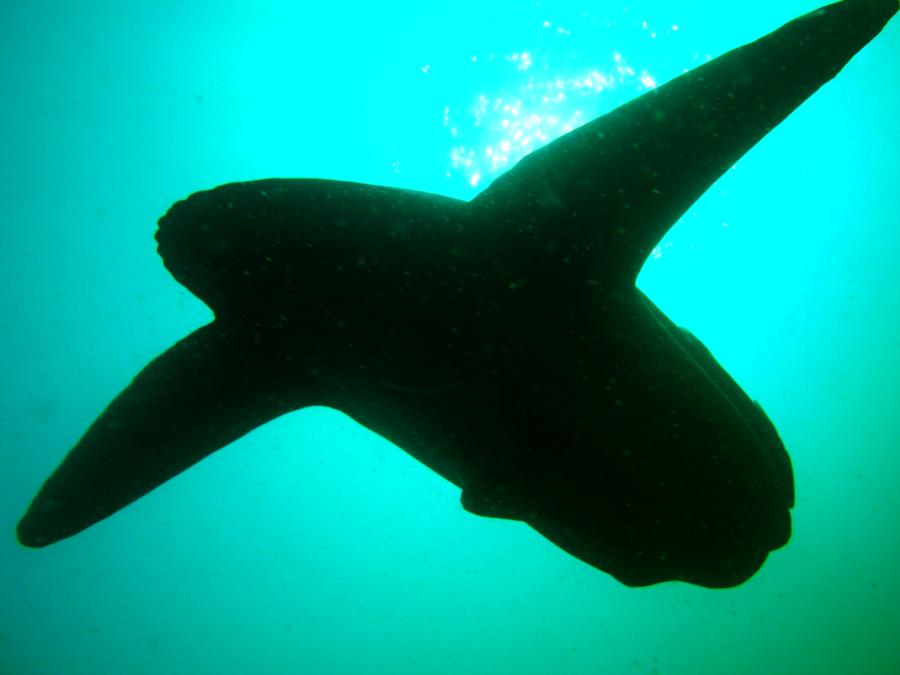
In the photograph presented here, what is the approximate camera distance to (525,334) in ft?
10.7

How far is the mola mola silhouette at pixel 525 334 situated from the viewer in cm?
296

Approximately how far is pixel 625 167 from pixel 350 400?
2.13 m

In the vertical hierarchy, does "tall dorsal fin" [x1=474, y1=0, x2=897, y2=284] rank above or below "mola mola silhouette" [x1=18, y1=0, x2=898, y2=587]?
above

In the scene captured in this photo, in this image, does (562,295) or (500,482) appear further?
(500,482)

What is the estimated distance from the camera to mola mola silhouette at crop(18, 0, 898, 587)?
117 inches

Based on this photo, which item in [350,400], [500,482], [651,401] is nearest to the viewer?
[651,401]

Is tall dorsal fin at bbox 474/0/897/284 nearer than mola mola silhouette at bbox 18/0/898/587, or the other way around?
tall dorsal fin at bbox 474/0/897/284

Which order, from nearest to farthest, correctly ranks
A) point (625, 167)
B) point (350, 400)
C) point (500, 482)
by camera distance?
point (625, 167) → point (500, 482) → point (350, 400)

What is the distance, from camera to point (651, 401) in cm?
320

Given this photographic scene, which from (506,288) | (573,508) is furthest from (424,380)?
(573,508)

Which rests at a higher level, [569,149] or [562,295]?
[569,149]

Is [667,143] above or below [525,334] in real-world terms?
above

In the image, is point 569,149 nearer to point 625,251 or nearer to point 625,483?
point 625,251

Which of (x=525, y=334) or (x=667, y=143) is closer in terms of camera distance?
(x=667, y=143)
